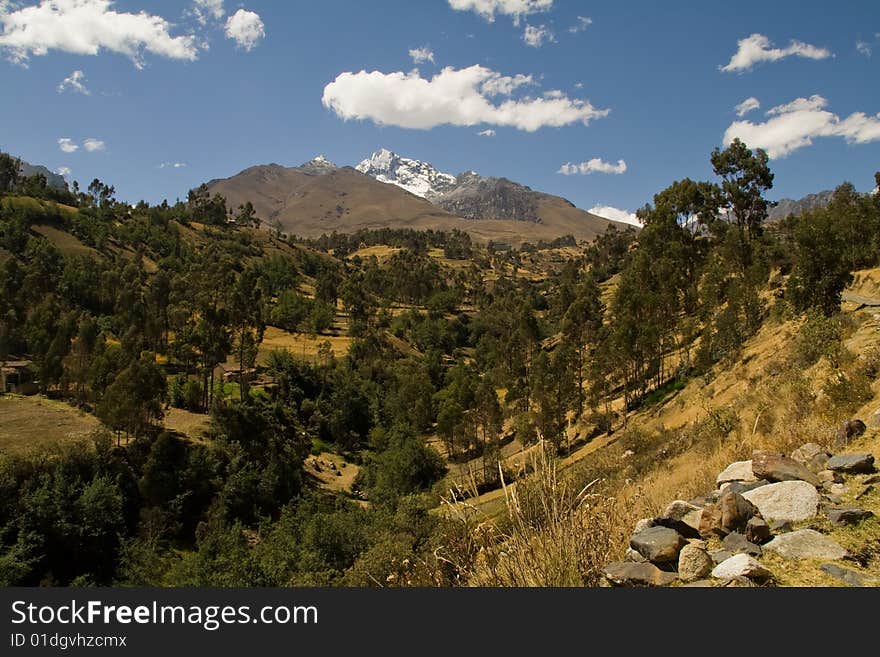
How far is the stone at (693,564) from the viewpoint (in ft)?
16.4

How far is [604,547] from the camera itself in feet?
18.2

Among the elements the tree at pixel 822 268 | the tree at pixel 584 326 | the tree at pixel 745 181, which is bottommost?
the tree at pixel 584 326

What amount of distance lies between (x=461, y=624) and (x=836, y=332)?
15619mm

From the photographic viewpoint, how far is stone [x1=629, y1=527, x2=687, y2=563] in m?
→ 5.36

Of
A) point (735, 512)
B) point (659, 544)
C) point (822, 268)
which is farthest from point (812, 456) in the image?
point (822, 268)

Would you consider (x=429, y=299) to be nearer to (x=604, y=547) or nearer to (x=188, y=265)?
(x=188, y=265)

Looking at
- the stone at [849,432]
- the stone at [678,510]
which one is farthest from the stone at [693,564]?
the stone at [849,432]

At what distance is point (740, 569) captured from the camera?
189 inches

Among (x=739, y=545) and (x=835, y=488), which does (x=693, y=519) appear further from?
(x=835, y=488)

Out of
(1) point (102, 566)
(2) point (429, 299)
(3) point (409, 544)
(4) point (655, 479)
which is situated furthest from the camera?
(2) point (429, 299)

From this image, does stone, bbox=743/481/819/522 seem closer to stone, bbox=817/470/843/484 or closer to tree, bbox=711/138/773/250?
stone, bbox=817/470/843/484

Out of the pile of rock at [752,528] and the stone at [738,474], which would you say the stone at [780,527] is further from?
the stone at [738,474]

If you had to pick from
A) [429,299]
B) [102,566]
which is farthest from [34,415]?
[429,299]

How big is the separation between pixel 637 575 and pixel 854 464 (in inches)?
165
